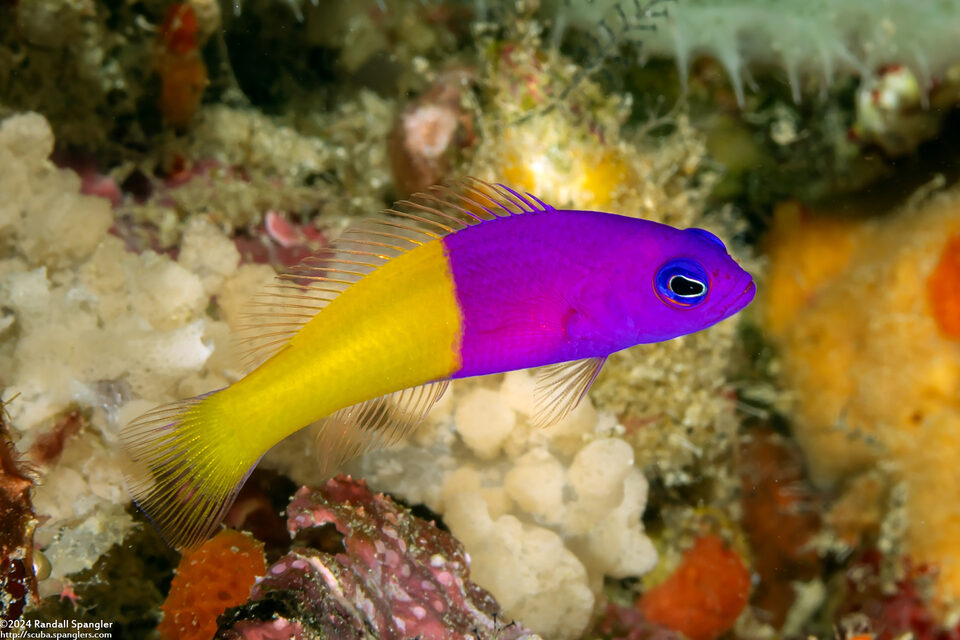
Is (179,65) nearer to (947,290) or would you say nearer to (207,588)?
(207,588)

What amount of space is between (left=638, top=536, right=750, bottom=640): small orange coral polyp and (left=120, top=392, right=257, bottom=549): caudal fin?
10.0 ft

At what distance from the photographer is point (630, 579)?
4258mm

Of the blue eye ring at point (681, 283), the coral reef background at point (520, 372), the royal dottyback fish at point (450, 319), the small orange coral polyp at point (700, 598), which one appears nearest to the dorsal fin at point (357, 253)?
the royal dottyback fish at point (450, 319)

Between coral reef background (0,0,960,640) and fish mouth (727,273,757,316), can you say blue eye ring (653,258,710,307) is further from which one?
coral reef background (0,0,960,640)

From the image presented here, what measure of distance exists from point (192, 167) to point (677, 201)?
3.19 meters

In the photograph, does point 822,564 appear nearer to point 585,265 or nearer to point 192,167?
point 585,265

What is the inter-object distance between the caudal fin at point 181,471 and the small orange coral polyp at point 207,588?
1.68 feet

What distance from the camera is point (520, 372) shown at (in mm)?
3480

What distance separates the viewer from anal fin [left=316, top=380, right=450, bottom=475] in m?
2.27

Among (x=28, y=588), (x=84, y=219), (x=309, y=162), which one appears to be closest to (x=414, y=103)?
(x=309, y=162)

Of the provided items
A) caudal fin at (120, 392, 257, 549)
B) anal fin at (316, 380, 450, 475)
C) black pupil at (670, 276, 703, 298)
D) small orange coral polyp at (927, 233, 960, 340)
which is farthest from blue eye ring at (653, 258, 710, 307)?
small orange coral polyp at (927, 233, 960, 340)

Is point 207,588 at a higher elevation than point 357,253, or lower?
lower

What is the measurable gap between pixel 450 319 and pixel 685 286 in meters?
0.68

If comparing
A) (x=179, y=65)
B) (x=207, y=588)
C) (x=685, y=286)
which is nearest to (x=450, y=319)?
(x=685, y=286)
